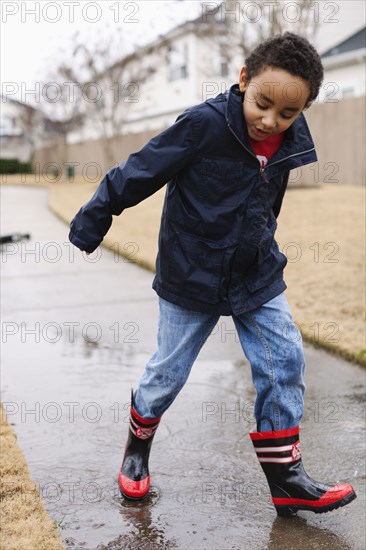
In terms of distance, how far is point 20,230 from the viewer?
12.8 meters

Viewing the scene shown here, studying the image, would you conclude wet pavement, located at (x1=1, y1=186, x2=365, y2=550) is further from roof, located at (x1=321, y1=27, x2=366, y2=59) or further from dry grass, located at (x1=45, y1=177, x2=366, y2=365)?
roof, located at (x1=321, y1=27, x2=366, y2=59)

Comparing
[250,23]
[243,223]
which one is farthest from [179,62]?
[243,223]

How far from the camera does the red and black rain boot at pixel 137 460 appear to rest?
296 centimetres

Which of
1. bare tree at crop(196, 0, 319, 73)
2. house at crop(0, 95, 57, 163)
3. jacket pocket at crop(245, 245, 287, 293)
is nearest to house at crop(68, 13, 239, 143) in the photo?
house at crop(0, 95, 57, 163)

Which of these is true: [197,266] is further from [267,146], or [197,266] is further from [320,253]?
[320,253]

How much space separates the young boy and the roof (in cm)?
1978

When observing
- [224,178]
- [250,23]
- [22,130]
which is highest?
[22,130]

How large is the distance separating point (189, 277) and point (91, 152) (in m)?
38.0

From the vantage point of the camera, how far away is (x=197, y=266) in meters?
2.72

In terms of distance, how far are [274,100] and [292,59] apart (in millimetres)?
152

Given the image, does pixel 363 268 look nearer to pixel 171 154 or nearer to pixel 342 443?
pixel 342 443

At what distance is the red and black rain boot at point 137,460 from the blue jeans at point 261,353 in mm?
203

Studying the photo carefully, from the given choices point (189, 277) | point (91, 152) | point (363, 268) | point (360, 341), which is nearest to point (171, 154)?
point (189, 277)

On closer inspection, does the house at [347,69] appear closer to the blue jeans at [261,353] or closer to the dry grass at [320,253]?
the dry grass at [320,253]
